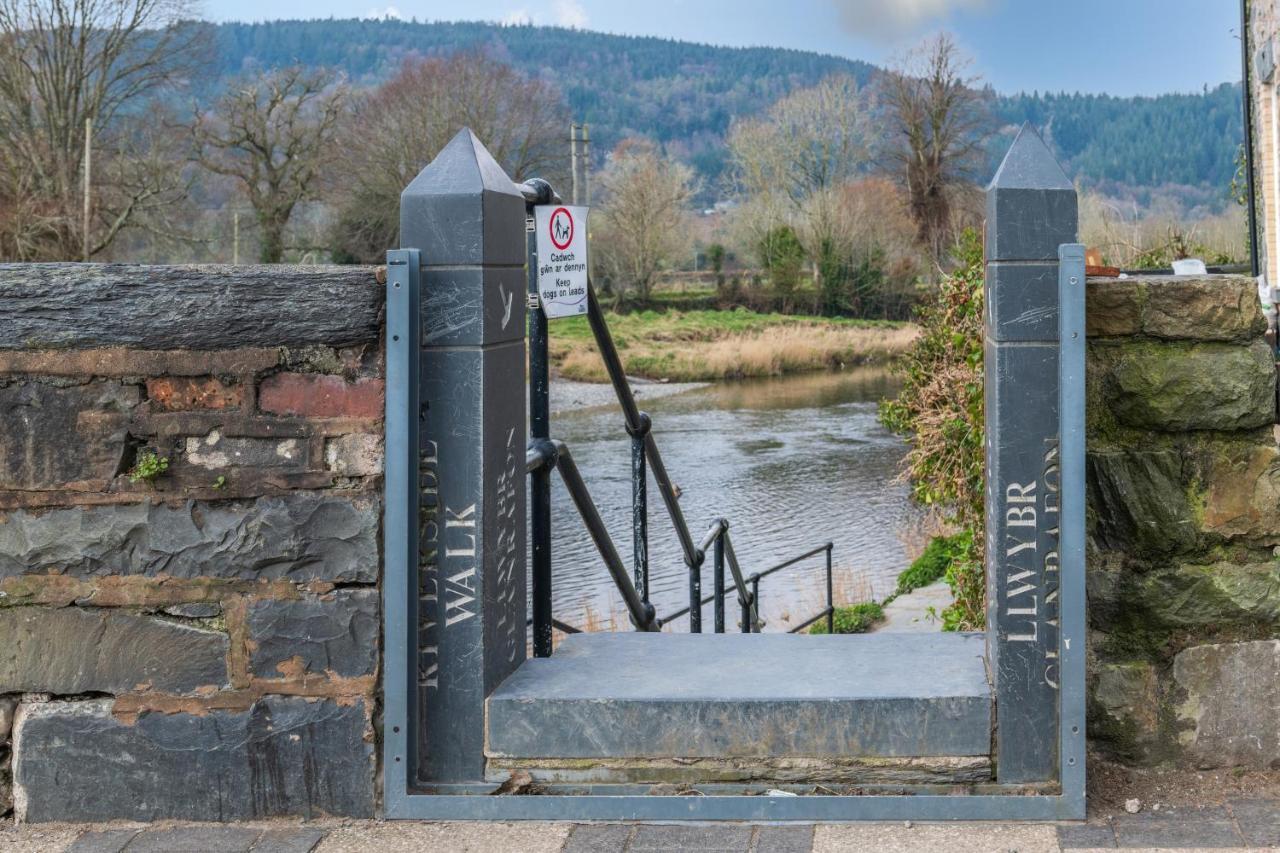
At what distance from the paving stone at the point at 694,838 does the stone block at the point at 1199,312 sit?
1367 millimetres

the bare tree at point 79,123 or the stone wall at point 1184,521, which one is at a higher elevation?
the bare tree at point 79,123

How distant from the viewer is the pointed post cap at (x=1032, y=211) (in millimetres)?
2879

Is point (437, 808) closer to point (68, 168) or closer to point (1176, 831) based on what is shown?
point (1176, 831)

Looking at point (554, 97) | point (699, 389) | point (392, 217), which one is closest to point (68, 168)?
point (392, 217)

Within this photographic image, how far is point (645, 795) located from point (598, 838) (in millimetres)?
154

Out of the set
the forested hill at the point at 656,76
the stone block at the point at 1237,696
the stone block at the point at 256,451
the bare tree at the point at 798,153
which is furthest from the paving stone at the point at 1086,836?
the forested hill at the point at 656,76

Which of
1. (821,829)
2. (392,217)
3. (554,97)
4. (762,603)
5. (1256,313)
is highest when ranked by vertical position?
(554,97)

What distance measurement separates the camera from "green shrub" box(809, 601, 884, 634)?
8.52 meters

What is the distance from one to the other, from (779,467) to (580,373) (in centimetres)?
1242

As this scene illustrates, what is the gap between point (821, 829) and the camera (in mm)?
2943

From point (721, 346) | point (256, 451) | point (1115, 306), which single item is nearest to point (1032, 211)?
point (1115, 306)

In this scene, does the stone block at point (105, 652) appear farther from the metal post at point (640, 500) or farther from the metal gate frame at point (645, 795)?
the metal post at point (640, 500)

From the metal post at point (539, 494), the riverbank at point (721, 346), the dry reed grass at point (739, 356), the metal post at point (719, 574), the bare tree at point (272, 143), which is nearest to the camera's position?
the metal post at point (539, 494)

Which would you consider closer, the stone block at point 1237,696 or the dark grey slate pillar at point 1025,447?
the dark grey slate pillar at point 1025,447
